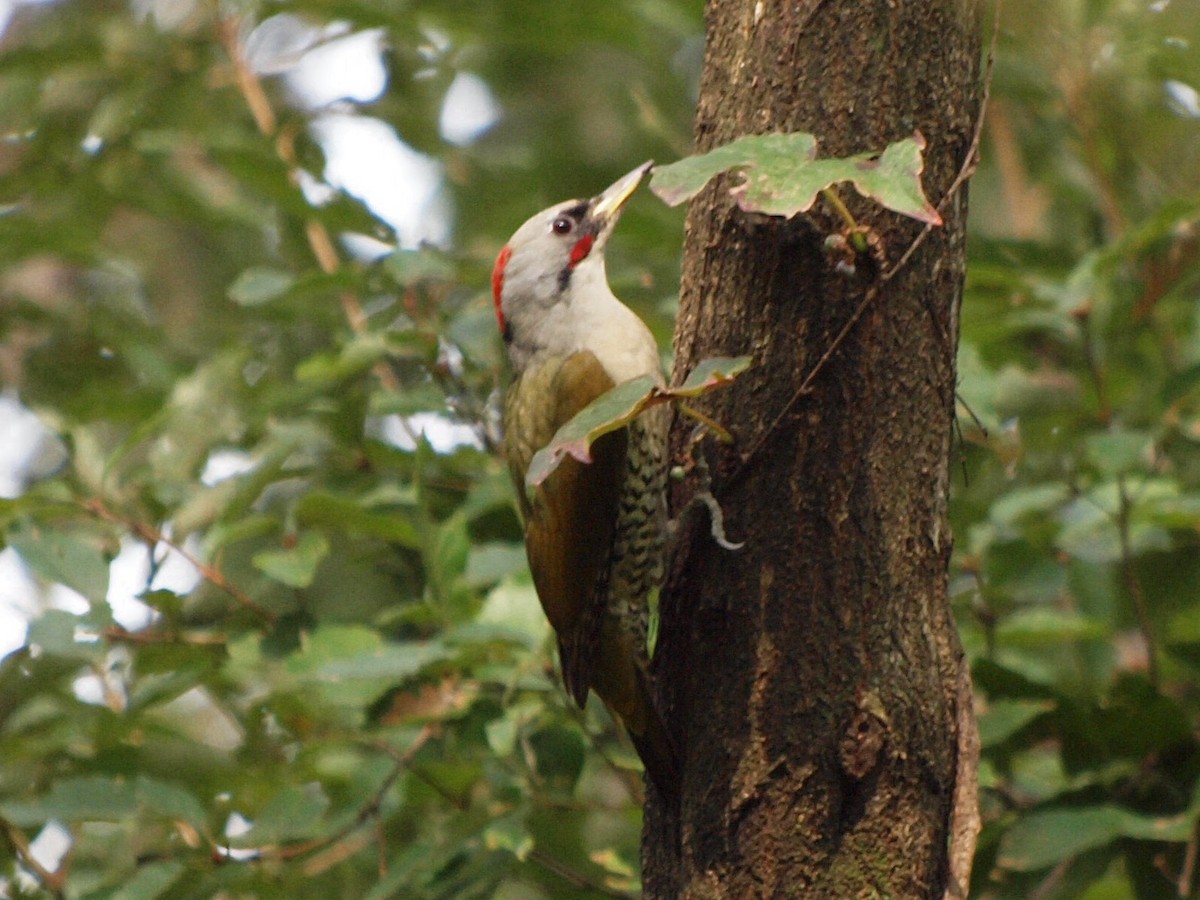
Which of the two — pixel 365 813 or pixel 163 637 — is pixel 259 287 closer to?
pixel 163 637

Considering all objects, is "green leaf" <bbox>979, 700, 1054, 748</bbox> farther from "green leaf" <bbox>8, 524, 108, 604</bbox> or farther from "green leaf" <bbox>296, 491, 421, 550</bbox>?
"green leaf" <bbox>8, 524, 108, 604</bbox>

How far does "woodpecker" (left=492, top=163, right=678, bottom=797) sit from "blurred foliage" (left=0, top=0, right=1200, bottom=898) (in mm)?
137

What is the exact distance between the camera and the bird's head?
3471 millimetres

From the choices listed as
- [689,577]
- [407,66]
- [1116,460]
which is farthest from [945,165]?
[407,66]

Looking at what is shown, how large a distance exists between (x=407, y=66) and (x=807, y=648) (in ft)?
10.2

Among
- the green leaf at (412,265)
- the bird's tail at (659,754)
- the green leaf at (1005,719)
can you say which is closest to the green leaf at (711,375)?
the bird's tail at (659,754)

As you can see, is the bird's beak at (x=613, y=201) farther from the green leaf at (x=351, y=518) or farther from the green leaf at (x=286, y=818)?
the green leaf at (x=286, y=818)

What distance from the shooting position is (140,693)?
3.26 m

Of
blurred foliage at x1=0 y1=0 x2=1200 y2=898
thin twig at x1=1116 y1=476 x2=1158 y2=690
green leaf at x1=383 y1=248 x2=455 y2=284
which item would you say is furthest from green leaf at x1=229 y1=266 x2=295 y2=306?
thin twig at x1=1116 y1=476 x2=1158 y2=690

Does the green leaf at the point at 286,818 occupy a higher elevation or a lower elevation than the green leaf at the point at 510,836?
lower

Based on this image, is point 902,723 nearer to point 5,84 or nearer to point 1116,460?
point 1116,460

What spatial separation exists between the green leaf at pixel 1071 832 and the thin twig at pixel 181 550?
5.78 ft

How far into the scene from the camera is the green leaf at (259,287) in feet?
11.7

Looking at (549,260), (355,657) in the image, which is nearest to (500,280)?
(549,260)
